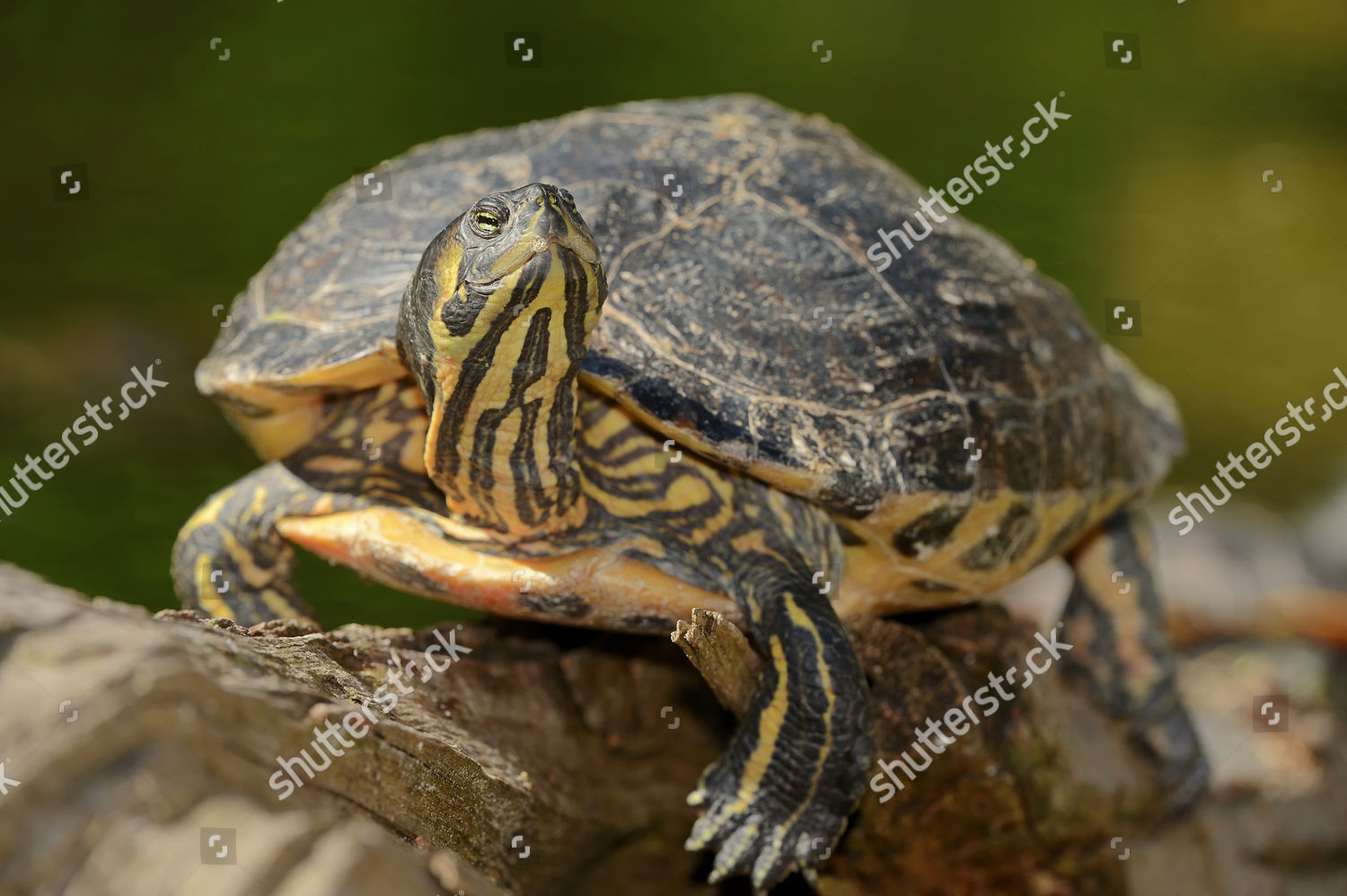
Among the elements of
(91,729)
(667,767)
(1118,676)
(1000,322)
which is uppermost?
(91,729)

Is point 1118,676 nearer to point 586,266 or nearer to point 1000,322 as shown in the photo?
point 1000,322

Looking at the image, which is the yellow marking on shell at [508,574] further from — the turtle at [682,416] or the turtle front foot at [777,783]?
the turtle front foot at [777,783]

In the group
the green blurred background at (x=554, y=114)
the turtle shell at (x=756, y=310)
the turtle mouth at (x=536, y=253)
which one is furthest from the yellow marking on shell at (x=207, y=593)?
the green blurred background at (x=554, y=114)

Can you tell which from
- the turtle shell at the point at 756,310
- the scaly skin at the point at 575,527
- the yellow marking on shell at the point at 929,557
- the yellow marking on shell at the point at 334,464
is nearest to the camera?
the scaly skin at the point at 575,527

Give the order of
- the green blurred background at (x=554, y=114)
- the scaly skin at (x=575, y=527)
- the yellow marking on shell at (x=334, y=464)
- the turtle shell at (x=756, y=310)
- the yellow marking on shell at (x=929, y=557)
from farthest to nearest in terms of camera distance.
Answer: the green blurred background at (x=554, y=114) → the yellow marking on shell at (x=334, y=464) → the yellow marking on shell at (x=929, y=557) → the turtle shell at (x=756, y=310) → the scaly skin at (x=575, y=527)

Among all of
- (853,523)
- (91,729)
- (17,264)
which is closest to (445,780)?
(91,729)

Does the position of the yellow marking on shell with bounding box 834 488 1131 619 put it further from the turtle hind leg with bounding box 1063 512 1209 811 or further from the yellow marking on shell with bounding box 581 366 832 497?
the turtle hind leg with bounding box 1063 512 1209 811

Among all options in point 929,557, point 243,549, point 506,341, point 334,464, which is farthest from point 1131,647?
point 243,549

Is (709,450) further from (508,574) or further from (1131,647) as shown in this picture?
(1131,647)
